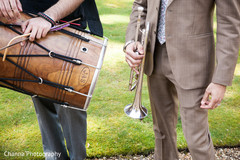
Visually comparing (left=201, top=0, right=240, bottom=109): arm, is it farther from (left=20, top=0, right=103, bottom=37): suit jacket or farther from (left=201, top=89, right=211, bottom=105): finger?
(left=20, top=0, right=103, bottom=37): suit jacket

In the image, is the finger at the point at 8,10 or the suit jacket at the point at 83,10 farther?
the suit jacket at the point at 83,10

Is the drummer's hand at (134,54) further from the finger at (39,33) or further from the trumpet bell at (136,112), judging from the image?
the finger at (39,33)

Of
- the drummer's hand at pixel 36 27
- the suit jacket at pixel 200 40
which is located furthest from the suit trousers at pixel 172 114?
the drummer's hand at pixel 36 27

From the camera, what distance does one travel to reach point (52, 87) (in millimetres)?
1806

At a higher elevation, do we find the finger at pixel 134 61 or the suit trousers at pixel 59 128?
the finger at pixel 134 61

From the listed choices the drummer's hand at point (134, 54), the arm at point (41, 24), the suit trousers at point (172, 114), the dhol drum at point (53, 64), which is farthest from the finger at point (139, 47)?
the arm at point (41, 24)

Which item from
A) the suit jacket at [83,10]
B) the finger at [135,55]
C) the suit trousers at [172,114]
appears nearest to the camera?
the suit trousers at [172,114]

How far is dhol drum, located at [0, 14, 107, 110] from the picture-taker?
1748mm

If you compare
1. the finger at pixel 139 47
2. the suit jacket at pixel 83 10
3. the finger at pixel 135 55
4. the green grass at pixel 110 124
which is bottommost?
the green grass at pixel 110 124

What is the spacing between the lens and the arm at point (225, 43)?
4.92ft

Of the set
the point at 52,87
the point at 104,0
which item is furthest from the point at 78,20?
the point at 104,0

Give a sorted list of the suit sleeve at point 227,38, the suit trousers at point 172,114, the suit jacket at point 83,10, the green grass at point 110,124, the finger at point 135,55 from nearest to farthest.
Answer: the suit sleeve at point 227,38 → the suit trousers at point 172,114 → the finger at point 135,55 → the suit jacket at point 83,10 → the green grass at point 110,124

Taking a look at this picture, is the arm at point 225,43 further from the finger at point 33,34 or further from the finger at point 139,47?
the finger at point 33,34

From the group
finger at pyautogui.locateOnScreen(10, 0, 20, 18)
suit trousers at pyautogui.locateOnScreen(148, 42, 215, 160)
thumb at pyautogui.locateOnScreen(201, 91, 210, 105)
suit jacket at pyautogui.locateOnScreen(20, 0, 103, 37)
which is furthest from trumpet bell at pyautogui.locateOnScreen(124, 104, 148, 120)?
finger at pyautogui.locateOnScreen(10, 0, 20, 18)
